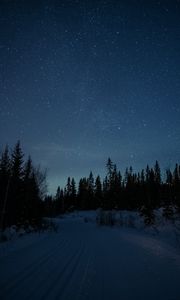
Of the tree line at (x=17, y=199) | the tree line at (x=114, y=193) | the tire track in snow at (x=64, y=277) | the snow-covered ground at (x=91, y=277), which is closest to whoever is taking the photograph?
the tire track in snow at (x=64, y=277)

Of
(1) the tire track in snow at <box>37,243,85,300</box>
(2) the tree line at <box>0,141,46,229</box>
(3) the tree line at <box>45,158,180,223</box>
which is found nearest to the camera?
(1) the tire track in snow at <box>37,243,85,300</box>

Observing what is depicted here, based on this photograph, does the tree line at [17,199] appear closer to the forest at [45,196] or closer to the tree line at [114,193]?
the forest at [45,196]

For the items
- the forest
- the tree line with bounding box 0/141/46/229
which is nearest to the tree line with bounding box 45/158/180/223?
the forest

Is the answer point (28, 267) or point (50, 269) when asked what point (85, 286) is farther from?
point (28, 267)

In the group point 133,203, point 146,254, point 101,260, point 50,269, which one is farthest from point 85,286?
point 133,203

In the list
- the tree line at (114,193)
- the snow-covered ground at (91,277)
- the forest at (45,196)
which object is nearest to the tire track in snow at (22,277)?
the snow-covered ground at (91,277)

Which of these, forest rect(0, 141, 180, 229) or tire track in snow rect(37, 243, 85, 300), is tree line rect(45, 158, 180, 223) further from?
tire track in snow rect(37, 243, 85, 300)

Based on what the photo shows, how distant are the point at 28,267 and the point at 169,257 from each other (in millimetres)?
5476

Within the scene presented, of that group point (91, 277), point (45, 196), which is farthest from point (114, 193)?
point (91, 277)

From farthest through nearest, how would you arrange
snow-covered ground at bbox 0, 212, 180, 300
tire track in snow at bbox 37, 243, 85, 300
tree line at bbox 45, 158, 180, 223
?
1. tree line at bbox 45, 158, 180, 223
2. snow-covered ground at bbox 0, 212, 180, 300
3. tire track in snow at bbox 37, 243, 85, 300

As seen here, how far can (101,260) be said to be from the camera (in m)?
7.50

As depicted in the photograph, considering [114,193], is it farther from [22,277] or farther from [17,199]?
[22,277]

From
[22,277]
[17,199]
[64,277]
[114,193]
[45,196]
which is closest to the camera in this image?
[22,277]

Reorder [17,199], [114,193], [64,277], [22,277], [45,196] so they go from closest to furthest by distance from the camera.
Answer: [22,277]
[64,277]
[17,199]
[45,196]
[114,193]
